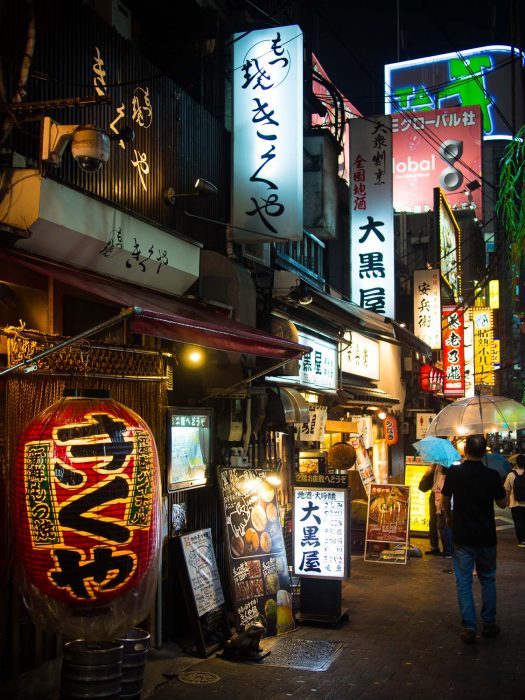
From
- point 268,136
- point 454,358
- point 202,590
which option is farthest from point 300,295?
point 454,358

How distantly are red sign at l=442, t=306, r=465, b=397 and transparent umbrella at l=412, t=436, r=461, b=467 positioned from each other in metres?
13.6

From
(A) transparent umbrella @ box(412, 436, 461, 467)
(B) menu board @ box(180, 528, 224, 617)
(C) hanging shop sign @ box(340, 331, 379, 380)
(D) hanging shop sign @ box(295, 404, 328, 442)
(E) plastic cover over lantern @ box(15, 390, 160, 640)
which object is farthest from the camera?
(C) hanging shop sign @ box(340, 331, 379, 380)

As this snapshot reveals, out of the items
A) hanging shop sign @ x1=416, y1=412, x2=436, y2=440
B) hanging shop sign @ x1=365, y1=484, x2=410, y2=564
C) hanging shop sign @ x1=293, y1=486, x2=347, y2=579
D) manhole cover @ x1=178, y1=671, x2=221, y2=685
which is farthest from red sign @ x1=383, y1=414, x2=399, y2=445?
manhole cover @ x1=178, y1=671, x2=221, y2=685

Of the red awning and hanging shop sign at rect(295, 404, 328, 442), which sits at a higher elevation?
the red awning

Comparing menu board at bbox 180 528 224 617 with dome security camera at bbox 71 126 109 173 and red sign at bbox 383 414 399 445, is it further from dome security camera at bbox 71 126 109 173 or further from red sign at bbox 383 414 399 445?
red sign at bbox 383 414 399 445

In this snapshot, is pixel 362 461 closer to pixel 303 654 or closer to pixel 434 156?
pixel 303 654

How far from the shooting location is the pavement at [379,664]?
307 inches

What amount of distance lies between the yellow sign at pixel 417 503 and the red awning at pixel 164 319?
1159cm

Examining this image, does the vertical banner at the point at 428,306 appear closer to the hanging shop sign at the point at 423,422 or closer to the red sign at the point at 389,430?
the hanging shop sign at the point at 423,422

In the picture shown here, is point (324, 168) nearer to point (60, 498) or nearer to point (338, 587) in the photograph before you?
point (338, 587)

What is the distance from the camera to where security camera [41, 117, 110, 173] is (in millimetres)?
6785

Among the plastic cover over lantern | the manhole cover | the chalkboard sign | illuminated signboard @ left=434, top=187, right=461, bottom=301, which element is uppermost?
illuminated signboard @ left=434, top=187, right=461, bottom=301

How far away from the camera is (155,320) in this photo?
641 centimetres

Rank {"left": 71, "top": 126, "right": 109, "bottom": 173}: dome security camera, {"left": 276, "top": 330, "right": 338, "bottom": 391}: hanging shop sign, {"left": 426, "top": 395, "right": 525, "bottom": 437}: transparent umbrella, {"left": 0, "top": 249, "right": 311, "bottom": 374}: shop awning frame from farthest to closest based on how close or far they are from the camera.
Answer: {"left": 276, "top": 330, "right": 338, "bottom": 391}: hanging shop sign → {"left": 426, "top": 395, "right": 525, "bottom": 437}: transparent umbrella → {"left": 71, "top": 126, "right": 109, "bottom": 173}: dome security camera → {"left": 0, "top": 249, "right": 311, "bottom": 374}: shop awning frame
